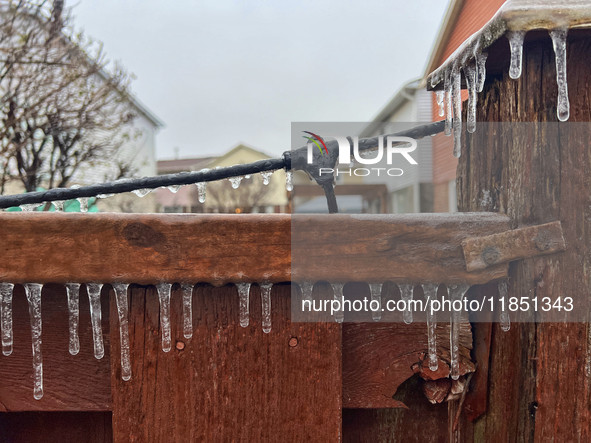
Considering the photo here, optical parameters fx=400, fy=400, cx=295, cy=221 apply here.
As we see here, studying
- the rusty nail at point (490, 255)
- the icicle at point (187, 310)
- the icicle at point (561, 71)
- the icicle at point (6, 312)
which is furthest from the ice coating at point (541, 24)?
the icicle at point (6, 312)

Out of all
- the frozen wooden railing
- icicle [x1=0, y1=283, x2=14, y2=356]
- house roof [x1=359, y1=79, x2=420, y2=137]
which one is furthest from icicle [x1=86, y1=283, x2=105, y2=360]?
house roof [x1=359, y1=79, x2=420, y2=137]

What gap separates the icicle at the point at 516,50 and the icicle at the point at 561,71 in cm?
4

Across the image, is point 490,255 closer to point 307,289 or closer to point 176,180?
point 307,289

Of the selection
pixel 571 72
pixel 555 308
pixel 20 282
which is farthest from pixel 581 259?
pixel 20 282

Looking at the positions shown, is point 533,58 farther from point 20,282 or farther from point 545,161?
point 20,282

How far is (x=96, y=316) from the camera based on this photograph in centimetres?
64

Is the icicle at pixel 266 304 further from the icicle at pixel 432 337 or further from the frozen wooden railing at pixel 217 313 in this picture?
the icicle at pixel 432 337

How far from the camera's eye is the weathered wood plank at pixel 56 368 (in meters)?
0.68

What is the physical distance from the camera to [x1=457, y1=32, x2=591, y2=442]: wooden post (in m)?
0.61

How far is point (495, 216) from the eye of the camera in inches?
25.1

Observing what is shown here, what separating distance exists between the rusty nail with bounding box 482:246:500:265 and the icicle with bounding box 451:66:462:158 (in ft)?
0.80

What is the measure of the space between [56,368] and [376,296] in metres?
0.56

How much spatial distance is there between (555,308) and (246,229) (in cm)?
49

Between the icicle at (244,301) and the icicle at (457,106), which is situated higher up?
the icicle at (457,106)
